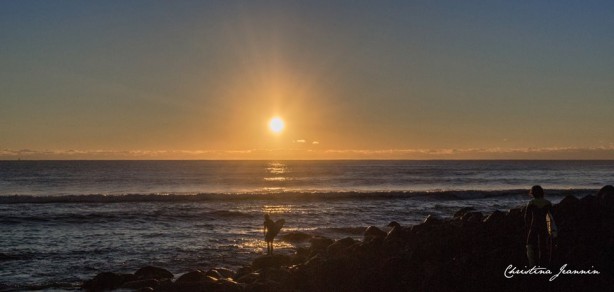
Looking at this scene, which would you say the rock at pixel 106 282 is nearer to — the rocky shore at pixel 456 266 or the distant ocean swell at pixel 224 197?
the rocky shore at pixel 456 266

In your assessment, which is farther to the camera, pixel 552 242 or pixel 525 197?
pixel 525 197

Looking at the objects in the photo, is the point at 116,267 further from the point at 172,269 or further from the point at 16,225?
the point at 16,225

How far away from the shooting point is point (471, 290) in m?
12.0

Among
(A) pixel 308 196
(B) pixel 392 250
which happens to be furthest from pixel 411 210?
(B) pixel 392 250

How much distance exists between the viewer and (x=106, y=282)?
16.6 metres

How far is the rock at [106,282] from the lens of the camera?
53.8 ft

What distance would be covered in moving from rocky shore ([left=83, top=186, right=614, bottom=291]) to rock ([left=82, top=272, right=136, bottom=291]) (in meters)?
0.03

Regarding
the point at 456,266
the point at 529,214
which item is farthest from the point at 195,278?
the point at 529,214

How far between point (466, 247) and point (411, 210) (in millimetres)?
26394

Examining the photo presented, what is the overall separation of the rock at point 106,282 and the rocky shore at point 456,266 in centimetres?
3

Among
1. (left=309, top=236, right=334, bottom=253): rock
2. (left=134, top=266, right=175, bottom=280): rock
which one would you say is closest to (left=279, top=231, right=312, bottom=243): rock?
(left=309, top=236, right=334, bottom=253): rock

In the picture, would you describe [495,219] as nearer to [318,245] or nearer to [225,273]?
[318,245]

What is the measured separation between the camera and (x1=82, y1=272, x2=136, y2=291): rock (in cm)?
1639

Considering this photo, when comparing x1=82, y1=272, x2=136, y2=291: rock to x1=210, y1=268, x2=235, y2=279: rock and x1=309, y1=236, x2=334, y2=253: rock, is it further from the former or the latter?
x1=309, y1=236, x2=334, y2=253: rock
